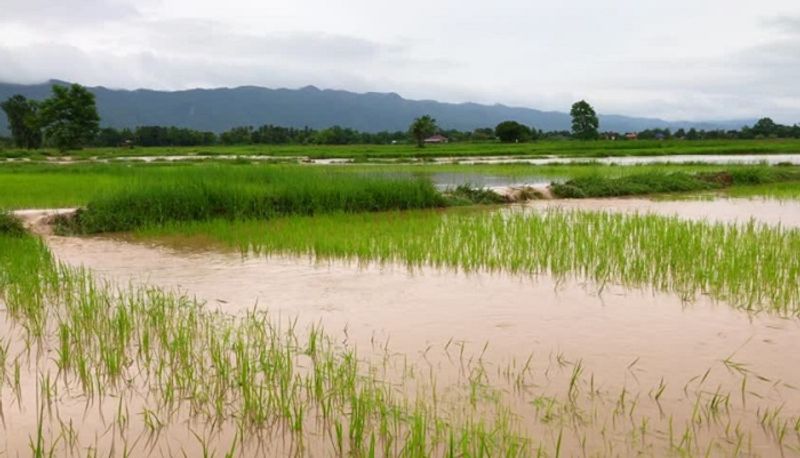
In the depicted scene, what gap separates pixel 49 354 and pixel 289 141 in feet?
154

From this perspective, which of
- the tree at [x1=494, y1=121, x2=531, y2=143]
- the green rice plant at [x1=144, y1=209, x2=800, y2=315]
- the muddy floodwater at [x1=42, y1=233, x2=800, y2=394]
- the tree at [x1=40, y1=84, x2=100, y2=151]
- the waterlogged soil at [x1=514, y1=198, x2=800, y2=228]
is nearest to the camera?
the muddy floodwater at [x1=42, y1=233, x2=800, y2=394]

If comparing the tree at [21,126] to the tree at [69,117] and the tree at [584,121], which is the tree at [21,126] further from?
the tree at [584,121]

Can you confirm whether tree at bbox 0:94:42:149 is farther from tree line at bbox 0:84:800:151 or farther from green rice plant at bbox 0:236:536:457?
green rice plant at bbox 0:236:536:457

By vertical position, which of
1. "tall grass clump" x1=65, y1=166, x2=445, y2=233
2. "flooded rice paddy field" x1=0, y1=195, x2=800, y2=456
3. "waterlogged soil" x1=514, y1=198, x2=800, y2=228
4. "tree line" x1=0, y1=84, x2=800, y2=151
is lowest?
"flooded rice paddy field" x1=0, y1=195, x2=800, y2=456

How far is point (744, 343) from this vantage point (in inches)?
126

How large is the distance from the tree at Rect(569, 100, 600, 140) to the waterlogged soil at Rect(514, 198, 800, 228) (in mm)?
37880

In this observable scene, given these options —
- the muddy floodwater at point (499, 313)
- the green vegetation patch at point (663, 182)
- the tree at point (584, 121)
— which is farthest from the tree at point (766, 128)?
the muddy floodwater at point (499, 313)

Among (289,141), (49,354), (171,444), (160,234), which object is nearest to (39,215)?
(160,234)

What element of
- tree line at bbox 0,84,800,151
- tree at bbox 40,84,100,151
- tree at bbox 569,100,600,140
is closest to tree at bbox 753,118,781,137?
tree line at bbox 0,84,800,151

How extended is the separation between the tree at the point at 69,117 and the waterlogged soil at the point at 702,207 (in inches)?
1086

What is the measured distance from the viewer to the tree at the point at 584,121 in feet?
157

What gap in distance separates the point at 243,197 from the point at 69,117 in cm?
2721

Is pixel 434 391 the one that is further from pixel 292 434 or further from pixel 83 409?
pixel 83 409

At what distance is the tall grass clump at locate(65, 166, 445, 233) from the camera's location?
8.00 metres
